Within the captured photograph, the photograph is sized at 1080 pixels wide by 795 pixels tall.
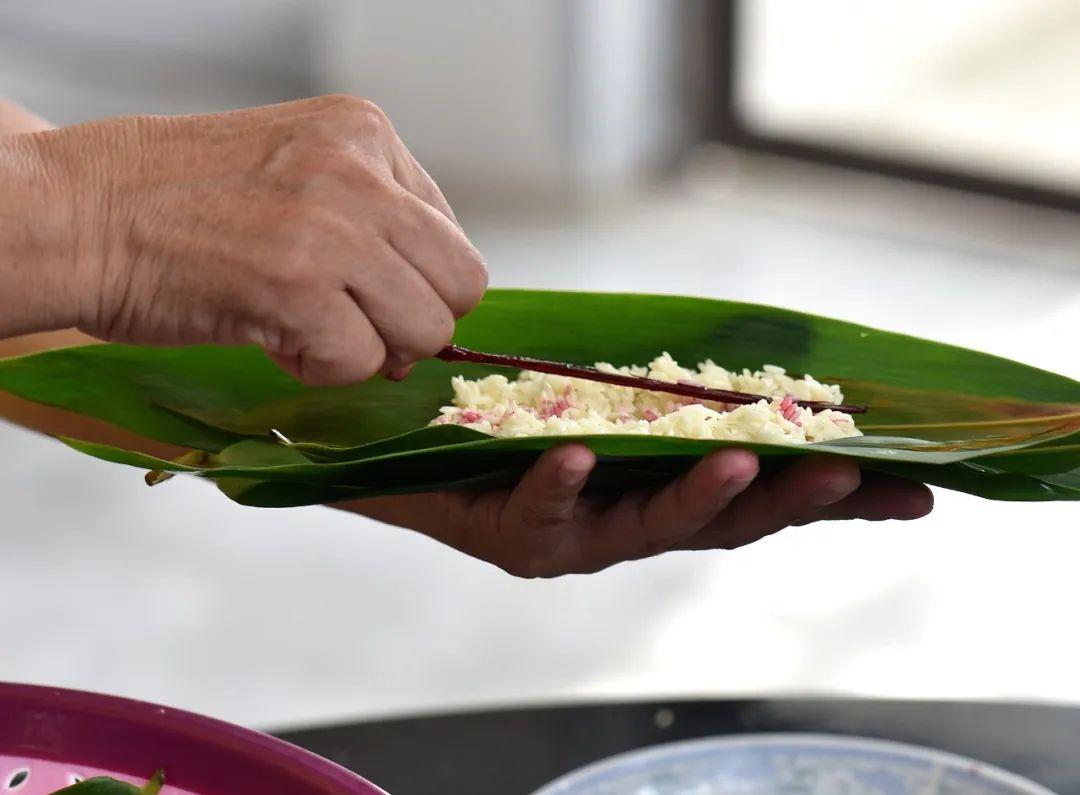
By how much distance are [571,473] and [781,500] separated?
141 mm

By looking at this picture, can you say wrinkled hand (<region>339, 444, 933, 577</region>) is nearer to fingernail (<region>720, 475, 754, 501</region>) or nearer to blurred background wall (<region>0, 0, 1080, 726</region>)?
fingernail (<region>720, 475, 754, 501</region>)

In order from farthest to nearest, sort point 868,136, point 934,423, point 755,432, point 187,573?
1. point 868,136
2. point 187,573
3. point 934,423
4. point 755,432

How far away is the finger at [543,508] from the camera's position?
0.83m

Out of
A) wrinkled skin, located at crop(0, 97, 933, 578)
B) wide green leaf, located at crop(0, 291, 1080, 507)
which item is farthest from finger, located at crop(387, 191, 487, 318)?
wide green leaf, located at crop(0, 291, 1080, 507)

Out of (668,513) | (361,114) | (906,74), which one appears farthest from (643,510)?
(906,74)

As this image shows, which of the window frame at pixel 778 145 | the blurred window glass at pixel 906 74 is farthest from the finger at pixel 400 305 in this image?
the blurred window glass at pixel 906 74

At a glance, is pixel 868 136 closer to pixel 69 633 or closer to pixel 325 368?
pixel 69 633

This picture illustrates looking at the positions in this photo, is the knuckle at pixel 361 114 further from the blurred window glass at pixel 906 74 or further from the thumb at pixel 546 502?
the blurred window glass at pixel 906 74

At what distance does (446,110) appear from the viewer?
4.54 meters

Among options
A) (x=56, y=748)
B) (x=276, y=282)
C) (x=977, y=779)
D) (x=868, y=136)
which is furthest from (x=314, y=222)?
(x=868, y=136)

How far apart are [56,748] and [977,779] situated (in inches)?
18.9

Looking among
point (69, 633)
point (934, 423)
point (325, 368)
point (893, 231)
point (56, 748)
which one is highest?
point (893, 231)

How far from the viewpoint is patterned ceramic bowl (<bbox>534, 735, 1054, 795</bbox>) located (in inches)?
31.9

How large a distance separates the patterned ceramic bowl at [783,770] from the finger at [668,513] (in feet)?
0.43
